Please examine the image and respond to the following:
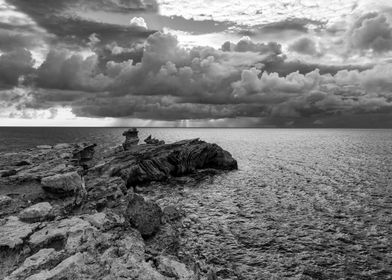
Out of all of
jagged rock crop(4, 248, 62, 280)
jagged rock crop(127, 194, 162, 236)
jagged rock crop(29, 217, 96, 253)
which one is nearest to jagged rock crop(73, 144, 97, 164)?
jagged rock crop(127, 194, 162, 236)

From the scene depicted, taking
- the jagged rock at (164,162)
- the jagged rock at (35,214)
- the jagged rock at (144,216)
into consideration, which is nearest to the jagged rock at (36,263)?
the jagged rock at (35,214)

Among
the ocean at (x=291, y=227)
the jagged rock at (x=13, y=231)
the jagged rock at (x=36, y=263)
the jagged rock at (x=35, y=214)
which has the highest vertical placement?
the jagged rock at (x=35, y=214)

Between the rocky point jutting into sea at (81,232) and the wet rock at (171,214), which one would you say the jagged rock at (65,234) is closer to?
the rocky point jutting into sea at (81,232)

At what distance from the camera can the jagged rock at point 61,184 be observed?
30141mm

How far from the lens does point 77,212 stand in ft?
94.8

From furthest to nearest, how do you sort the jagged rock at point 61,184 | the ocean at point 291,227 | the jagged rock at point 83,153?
the jagged rock at point 83,153 < the jagged rock at point 61,184 < the ocean at point 291,227

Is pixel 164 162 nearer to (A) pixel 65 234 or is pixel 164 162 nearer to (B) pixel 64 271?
(A) pixel 65 234

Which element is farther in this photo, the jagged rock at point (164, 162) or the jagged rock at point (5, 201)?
the jagged rock at point (164, 162)

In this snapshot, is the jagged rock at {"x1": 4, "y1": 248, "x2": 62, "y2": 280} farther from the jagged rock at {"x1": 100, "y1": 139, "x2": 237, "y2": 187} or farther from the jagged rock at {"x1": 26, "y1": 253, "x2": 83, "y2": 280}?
the jagged rock at {"x1": 100, "y1": 139, "x2": 237, "y2": 187}

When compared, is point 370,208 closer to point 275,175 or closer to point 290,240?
point 290,240

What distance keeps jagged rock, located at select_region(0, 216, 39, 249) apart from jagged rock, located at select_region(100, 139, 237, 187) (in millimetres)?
31629

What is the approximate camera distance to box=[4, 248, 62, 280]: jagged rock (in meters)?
16.7

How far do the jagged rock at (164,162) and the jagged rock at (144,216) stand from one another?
83.3 feet

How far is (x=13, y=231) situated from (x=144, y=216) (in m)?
11.9
